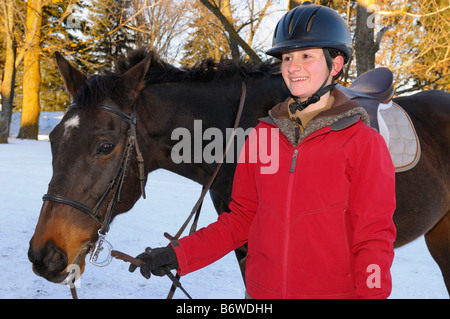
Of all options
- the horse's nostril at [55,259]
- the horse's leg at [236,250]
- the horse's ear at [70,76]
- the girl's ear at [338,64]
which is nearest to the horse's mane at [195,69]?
the horse's ear at [70,76]

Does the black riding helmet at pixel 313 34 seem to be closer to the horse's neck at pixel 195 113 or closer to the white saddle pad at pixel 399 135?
the horse's neck at pixel 195 113

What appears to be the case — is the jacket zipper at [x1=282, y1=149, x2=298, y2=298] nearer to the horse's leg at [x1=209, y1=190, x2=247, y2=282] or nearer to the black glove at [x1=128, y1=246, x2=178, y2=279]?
the black glove at [x1=128, y1=246, x2=178, y2=279]

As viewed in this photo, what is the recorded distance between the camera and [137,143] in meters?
2.03

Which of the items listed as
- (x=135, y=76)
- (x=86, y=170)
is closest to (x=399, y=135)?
(x=135, y=76)

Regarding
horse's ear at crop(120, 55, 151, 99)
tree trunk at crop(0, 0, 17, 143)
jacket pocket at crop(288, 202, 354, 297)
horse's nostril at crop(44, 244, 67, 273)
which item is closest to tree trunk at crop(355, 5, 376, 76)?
horse's ear at crop(120, 55, 151, 99)

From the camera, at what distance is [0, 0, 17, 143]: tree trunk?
1501 cm

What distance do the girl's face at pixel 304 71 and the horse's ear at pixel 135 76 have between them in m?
0.85

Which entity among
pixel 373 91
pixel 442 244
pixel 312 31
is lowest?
pixel 442 244

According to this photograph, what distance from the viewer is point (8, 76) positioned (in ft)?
51.4

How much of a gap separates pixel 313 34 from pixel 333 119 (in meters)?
0.49

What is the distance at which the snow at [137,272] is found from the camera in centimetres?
345

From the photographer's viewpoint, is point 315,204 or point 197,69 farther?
point 197,69

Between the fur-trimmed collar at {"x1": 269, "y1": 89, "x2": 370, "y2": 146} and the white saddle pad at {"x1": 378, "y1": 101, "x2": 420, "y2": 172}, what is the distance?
43.3 inches

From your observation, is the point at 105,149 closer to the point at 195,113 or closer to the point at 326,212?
the point at 195,113
